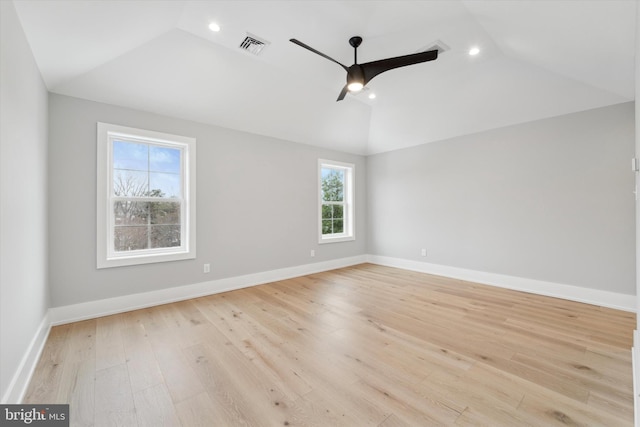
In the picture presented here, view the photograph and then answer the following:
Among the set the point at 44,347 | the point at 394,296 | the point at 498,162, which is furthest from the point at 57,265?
the point at 498,162

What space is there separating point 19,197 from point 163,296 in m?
1.97

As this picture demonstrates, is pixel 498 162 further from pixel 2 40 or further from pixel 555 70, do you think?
pixel 2 40

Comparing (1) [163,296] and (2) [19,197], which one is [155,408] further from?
(1) [163,296]

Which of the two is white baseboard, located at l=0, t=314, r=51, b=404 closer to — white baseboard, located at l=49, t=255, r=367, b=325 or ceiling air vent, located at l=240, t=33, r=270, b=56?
white baseboard, located at l=49, t=255, r=367, b=325

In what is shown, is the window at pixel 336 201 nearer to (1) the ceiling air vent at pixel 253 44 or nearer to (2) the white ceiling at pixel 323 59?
(2) the white ceiling at pixel 323 59

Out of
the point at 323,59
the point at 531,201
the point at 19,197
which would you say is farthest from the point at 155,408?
the point at 531,201

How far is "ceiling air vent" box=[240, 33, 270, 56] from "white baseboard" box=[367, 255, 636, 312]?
438 cm

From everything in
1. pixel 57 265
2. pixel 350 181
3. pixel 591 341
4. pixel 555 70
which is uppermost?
pixel 555 70

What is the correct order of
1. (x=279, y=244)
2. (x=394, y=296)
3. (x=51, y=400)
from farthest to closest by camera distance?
(x=279, y=244) → (x=394, y=296) → (x=51, y=400)

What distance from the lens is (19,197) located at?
1815 millimetres

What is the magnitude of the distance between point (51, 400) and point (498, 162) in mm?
5512

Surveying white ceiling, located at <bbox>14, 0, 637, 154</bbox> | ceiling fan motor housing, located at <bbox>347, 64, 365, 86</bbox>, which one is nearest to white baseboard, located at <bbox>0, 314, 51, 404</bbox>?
white ceiling, located at <bbox>14, 0, 637, 154</bbox>

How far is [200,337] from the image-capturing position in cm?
248

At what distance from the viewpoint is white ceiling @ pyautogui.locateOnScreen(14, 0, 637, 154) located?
84.0 inches
